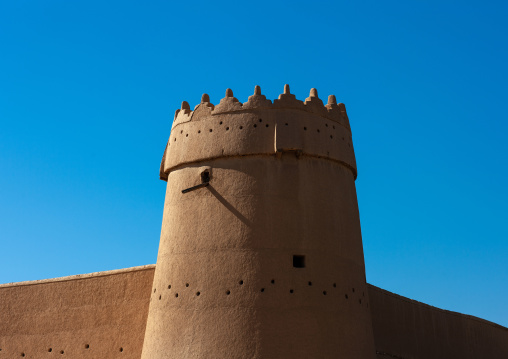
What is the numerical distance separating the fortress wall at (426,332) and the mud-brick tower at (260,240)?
6.77ft

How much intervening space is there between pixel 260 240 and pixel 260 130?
201 cm

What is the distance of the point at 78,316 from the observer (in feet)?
40.9

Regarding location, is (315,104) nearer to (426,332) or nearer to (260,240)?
(260,240)

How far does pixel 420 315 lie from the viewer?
14.4m

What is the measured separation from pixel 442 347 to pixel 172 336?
Answer: 7496mm

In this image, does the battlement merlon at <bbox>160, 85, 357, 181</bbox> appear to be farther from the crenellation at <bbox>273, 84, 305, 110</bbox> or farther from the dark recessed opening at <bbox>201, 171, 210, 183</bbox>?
the dark recessed opening at <bbox>201, 171, 210, 183</bbox>

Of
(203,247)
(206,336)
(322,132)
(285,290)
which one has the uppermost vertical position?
(322,132)

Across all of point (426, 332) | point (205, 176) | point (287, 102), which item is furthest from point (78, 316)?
point (426, 332)

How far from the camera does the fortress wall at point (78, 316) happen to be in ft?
39.3

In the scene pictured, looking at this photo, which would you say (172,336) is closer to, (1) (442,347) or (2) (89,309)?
(2) (89,309)

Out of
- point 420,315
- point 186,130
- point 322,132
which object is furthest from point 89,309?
point 420,315

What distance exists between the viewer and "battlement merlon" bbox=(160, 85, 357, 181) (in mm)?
11047

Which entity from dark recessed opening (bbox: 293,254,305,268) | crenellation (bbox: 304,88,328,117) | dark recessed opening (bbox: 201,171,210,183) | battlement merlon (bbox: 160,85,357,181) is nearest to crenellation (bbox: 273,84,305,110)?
battlement merlon (bbox: 160,85,357,181)

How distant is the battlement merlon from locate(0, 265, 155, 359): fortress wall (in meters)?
2.52
